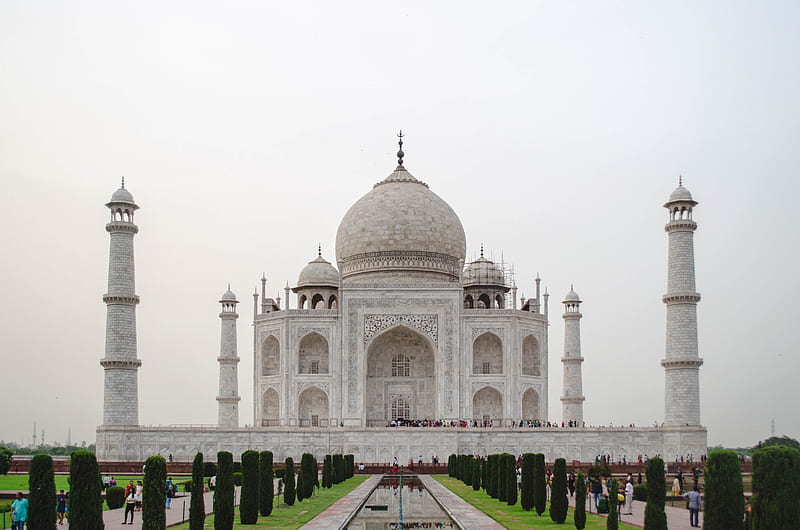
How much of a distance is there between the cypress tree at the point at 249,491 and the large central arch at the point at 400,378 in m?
16.2

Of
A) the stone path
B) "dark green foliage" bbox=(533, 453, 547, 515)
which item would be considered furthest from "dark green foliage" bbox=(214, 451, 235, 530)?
"dark green foliage" bbox=(533, 453, 547, 515)

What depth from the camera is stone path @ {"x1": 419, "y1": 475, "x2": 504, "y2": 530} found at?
13155 mm

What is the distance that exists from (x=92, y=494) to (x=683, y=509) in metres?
9.80

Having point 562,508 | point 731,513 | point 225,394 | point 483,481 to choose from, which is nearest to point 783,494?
point 731,513

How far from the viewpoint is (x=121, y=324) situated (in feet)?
86.7

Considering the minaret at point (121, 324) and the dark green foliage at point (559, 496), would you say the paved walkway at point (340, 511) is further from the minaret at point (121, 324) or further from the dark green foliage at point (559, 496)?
the minaret at point (121, 324)

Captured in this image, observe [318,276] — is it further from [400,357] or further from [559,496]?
[559,496]

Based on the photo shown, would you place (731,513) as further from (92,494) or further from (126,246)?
(126,246)

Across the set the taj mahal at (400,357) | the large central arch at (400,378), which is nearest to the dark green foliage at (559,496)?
the taj mahal at (400,357)

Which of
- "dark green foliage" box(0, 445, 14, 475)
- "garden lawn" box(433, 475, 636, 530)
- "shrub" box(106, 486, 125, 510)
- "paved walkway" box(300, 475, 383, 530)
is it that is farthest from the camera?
"dark green foliage" box(0, 445, 14, 475)

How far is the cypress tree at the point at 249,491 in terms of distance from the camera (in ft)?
45.0

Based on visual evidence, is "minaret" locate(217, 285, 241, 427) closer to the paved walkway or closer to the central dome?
the central dome

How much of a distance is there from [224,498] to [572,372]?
71.6ft

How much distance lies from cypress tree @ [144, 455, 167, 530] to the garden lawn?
4.71 m
